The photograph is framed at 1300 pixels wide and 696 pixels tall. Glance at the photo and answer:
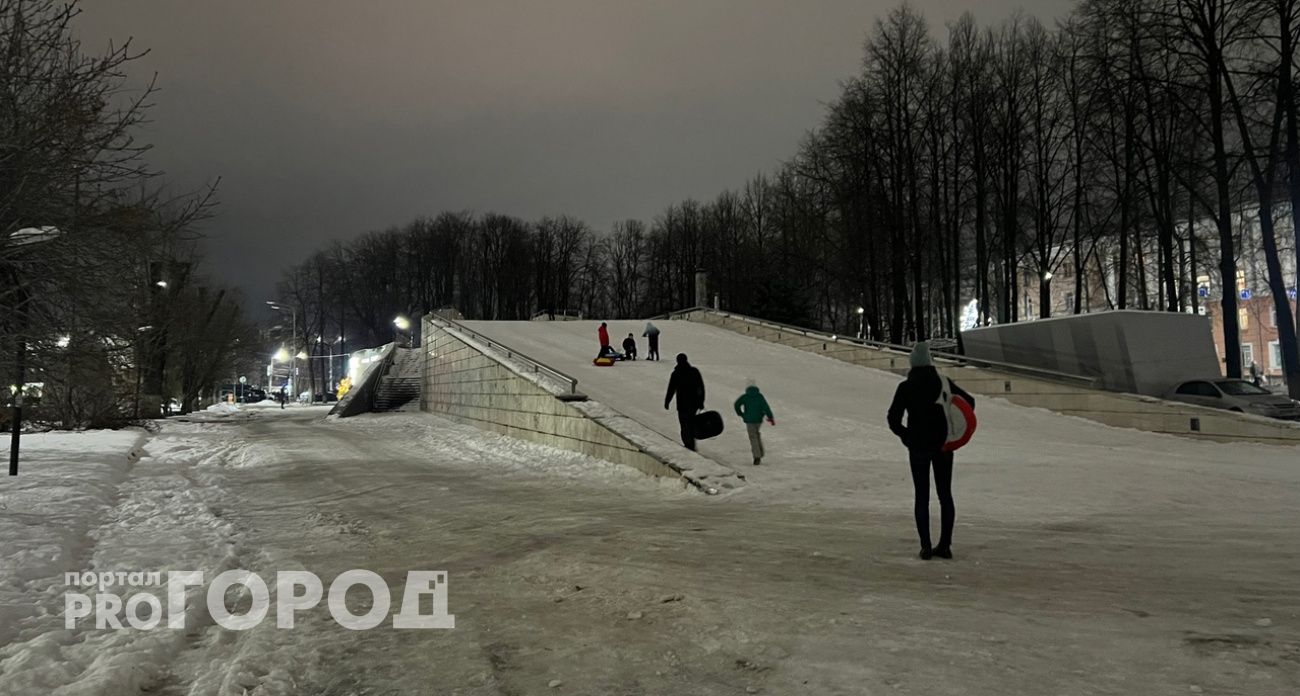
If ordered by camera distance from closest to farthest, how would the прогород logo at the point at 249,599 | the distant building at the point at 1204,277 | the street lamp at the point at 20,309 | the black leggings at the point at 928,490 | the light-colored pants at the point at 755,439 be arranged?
the прогород logo at the point at 249,599 < the black leggings at the point at 928,490 < the street lamp at the point at 20,309 < the light-colored pants at the point at 755,439 < the distant building at the point at 1204,277

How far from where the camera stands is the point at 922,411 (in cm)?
635

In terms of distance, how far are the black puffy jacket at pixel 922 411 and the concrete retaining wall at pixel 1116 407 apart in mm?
12592

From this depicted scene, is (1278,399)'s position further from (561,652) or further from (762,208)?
(762,208)

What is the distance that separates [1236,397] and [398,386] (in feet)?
115

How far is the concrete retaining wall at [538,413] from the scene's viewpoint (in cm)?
1196

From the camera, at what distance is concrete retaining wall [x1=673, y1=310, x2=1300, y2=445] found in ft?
49.0

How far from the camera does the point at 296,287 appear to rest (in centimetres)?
7175

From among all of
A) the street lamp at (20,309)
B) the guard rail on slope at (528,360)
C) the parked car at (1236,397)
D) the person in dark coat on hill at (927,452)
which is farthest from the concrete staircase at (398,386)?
the person in dark coat on hill at (927,452)

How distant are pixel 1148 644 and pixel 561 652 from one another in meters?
3.28

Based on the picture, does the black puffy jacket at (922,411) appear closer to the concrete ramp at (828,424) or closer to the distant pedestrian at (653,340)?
the concrete ramp at (828,424)

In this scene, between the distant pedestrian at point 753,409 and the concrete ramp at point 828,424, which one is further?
the concrete ramp at point 828,424

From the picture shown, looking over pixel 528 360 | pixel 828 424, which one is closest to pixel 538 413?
pixel 528 360

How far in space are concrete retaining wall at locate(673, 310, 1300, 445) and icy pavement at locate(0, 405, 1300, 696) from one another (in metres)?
2.74

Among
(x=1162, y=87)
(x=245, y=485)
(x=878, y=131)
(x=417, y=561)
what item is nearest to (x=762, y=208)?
(x=878, y=131)
